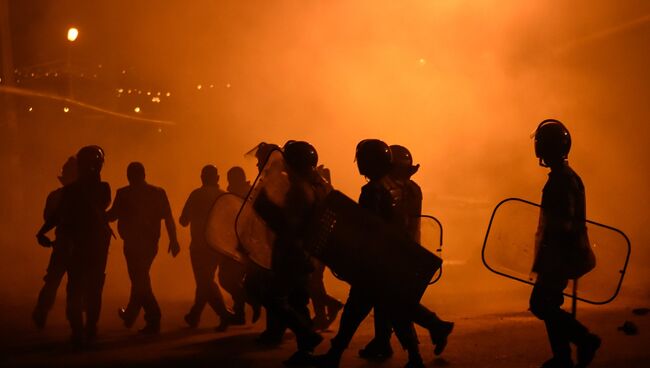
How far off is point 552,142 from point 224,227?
86.7 inches

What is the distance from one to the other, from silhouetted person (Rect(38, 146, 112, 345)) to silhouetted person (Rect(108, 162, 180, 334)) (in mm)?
625

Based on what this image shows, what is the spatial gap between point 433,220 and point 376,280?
148 cm

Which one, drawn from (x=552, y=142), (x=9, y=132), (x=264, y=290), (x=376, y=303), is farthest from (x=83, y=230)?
(x=9, y=132)

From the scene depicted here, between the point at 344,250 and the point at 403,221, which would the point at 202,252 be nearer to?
the point at 403,221

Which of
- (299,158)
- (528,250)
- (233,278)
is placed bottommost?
(233,278)

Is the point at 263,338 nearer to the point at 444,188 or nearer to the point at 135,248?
the point at 135,248

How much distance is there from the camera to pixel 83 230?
6004 mm

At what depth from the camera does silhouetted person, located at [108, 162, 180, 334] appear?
22.2 feet

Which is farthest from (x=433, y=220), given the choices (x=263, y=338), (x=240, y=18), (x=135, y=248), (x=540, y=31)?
(x=240, y=18)

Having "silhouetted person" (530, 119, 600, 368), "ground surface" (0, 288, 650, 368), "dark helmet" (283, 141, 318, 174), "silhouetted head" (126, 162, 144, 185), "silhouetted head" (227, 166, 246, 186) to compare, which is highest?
"dark helmet" (283, 141, 318, 174)

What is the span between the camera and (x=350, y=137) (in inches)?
666

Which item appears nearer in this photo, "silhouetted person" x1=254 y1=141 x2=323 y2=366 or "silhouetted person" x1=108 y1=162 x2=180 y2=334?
"silhouetted person" x1=254 y1=141 x2=323 y2=366

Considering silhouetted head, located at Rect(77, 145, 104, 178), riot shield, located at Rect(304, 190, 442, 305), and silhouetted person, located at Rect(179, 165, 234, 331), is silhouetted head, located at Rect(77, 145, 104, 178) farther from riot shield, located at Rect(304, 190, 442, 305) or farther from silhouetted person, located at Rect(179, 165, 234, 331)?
riot shield, located at Rect(304, 190, 442, 305)

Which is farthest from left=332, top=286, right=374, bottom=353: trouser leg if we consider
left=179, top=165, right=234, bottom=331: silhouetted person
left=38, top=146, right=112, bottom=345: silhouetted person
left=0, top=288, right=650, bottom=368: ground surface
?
left=179, top=165, right=234, bottom=331: silhouetted person
